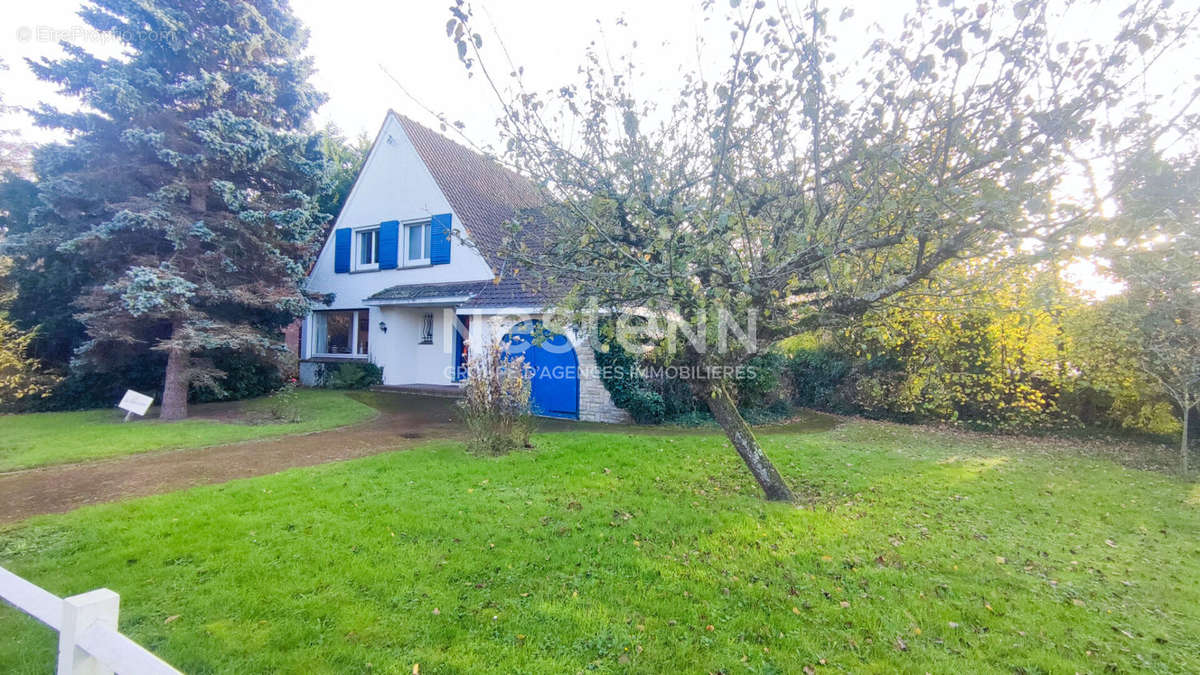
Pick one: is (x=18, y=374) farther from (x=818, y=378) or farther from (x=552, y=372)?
(x=818, y=378)

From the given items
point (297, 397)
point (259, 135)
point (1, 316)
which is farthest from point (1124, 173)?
point (1, 316)

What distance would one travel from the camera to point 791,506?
209 inches

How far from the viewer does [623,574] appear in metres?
Answer: 3.88

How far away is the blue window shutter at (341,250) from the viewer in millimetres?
16594

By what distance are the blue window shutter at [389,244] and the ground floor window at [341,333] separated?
191 cm

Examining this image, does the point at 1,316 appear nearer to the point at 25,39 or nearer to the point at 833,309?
the point at 25,39

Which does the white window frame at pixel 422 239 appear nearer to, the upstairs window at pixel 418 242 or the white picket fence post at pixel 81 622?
the upstairs window at pixel 418 242

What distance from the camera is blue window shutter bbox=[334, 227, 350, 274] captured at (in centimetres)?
1659

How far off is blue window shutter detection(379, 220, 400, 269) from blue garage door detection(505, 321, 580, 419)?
5.99 metres

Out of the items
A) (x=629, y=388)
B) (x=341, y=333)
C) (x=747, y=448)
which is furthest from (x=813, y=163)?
(x=341, y=333)

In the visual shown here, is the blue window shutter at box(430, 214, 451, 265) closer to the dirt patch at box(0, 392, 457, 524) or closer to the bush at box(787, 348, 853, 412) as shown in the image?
the dirt patch at box(0, 392, 457, 524)

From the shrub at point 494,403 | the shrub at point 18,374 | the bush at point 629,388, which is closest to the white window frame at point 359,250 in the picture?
the shrub at point 18,374

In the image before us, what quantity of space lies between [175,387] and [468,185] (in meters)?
8.95

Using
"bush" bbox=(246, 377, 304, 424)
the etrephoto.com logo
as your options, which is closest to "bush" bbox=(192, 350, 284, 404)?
"bush" bbox=(246, 377, 304, 424)
